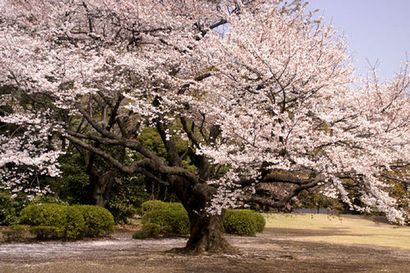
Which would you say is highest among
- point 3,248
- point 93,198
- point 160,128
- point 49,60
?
point 49,60

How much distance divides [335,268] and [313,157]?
Answer: 137 inches

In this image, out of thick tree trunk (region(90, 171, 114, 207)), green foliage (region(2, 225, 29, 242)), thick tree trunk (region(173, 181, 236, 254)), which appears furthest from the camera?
thick tree trunk (region(90, 171, 114, 207))

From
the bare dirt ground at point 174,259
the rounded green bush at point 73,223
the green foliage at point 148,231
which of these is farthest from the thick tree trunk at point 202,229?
the green foliage at point 148,231

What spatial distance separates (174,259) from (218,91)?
4.30m

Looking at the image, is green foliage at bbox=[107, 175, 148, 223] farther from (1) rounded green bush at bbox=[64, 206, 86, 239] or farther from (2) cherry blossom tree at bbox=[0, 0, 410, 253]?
(2) cherry blossom tree at bbox=[0, 0, 410, 253]

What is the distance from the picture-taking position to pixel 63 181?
853 inches

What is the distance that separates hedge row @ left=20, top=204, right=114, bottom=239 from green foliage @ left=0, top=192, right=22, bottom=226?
4.73 feet

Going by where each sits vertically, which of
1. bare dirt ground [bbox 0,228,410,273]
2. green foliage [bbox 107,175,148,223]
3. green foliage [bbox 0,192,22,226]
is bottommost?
bare dirt ground [bbox 0,228,410,273]

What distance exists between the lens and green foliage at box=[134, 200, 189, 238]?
19.5 meters

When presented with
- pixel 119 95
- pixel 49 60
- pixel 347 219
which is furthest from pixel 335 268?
pixel 347 219

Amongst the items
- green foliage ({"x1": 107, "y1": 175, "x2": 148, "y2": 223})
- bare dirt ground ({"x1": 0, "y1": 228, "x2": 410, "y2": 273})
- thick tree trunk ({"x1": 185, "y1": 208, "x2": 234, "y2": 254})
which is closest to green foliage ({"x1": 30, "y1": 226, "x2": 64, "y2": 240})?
bare dirt ground ({"x1": 0, "y1": 228, "x2": 410, "y2": 273})

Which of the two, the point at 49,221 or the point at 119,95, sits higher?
the point at 119,95

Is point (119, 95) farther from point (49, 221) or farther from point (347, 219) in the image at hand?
point (347, 219)

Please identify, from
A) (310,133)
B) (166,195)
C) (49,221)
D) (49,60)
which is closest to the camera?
(310,133)
